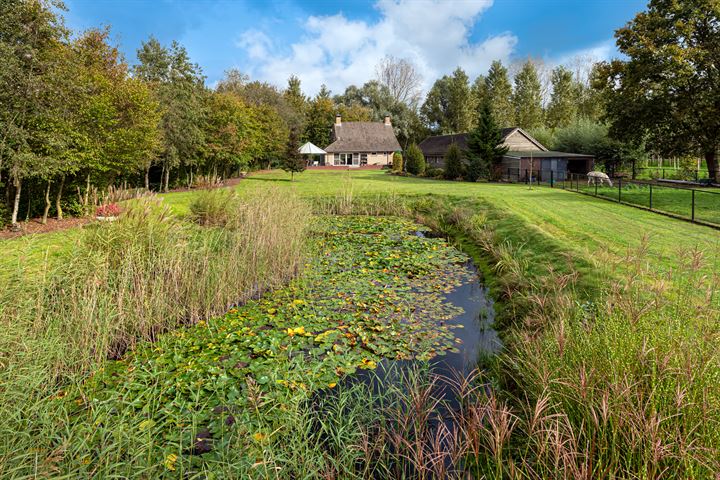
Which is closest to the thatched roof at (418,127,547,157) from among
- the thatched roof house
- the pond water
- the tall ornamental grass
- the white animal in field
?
the thatched roof house

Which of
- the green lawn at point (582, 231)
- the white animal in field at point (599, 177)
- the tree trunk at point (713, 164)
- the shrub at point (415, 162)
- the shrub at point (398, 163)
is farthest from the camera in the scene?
the shrub at point (398, 163)

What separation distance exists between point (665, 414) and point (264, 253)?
6.27 m

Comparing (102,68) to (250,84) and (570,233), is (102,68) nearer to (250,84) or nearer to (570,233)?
(570,233)

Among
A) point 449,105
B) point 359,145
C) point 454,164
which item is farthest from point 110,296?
point 449,105

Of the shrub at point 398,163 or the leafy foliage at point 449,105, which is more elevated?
the leafy foliage at point 449,105

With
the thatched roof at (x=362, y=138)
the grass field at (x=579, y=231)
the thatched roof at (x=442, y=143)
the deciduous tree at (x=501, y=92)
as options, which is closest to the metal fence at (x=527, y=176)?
the thatched roof at (x=442, y=143)

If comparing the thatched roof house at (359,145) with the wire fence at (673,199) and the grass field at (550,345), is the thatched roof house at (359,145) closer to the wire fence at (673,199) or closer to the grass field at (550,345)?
the wire fence at (673,199)

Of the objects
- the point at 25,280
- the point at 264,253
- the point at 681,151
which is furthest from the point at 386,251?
the point at 681,151

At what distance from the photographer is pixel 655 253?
7699 mm

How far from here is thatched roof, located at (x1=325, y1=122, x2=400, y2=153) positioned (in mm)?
51156

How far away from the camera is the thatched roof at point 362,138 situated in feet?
168

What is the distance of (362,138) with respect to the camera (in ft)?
170

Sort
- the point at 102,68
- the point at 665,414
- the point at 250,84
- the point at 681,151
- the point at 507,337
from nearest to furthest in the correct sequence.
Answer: the point at 665,414, the point at 507,337, the point at 102,68, the point at 681,151, the point at 250,84

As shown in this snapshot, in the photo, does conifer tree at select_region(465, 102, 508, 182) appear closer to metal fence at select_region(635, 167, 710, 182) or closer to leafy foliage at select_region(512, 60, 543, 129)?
metal fence at select_region(635, 167, 710, 182)
